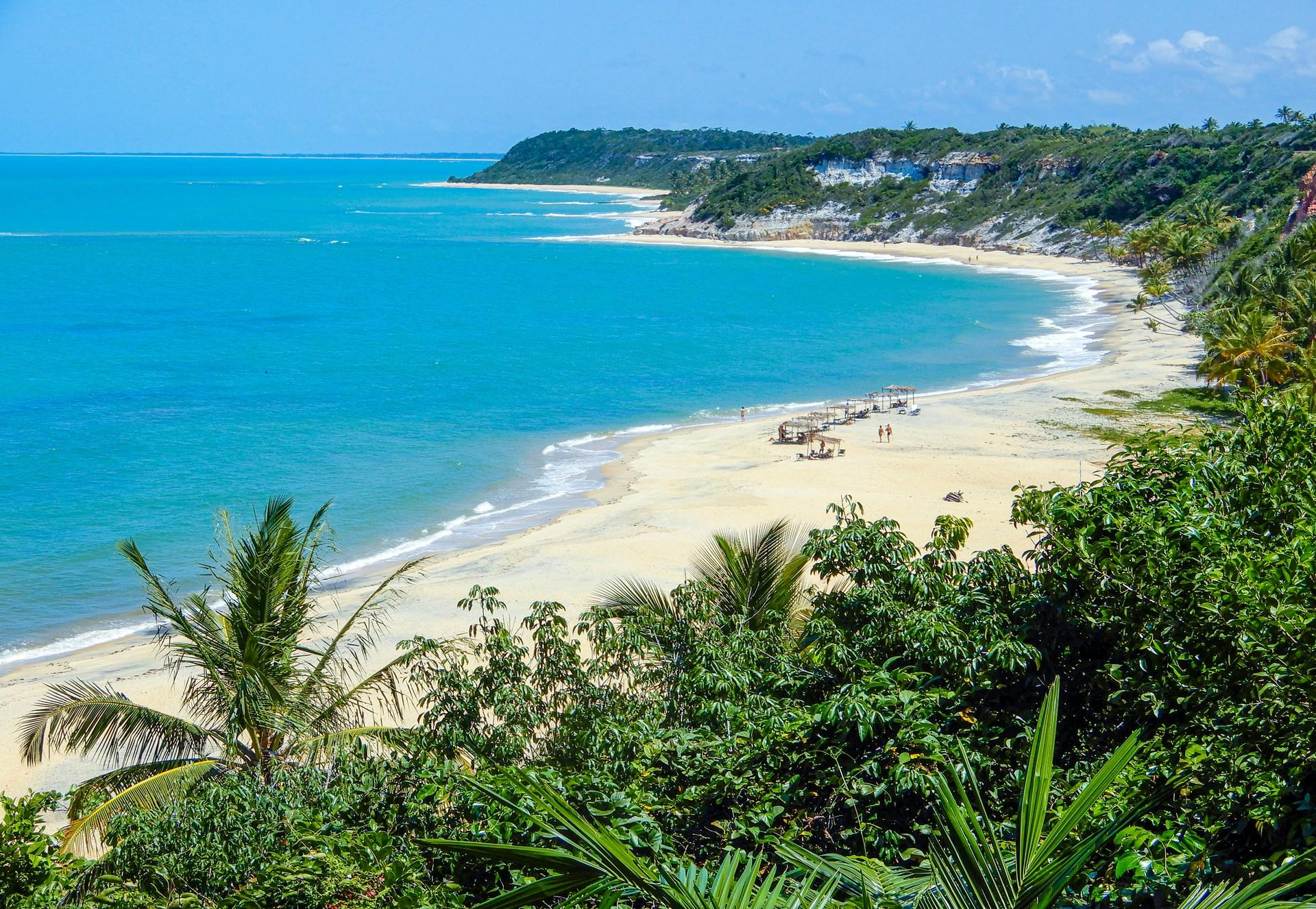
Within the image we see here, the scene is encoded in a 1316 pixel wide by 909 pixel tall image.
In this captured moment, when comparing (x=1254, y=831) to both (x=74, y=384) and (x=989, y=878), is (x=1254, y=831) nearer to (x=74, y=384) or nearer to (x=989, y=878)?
(x=989, y=878)

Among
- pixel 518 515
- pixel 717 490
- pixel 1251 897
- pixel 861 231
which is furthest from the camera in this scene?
pixel 861 231

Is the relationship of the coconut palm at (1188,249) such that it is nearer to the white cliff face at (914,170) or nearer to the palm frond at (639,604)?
the white cliff face at (914,170)

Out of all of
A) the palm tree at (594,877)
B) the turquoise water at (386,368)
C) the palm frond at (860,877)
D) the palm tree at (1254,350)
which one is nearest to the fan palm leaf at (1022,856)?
the palm frond at (860,877)

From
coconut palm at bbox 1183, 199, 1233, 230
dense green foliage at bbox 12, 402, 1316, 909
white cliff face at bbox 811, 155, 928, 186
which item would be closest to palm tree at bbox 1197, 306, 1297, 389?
dense green foliage at bbox 12, 402, 1316, 909

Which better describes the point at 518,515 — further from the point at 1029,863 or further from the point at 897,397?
the point at 1029,863

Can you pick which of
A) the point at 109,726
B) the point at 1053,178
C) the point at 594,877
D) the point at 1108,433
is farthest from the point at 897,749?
the point at 1053,178
